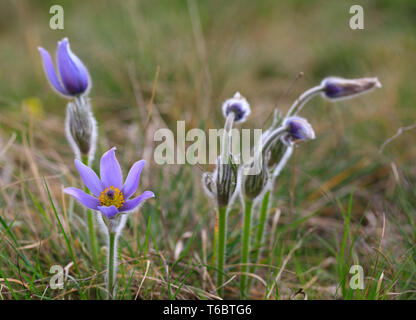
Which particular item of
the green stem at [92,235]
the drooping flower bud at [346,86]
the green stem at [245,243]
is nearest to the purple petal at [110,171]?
the green stem at [92,235]

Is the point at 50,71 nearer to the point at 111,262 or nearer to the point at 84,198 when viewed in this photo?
the point at 84,198

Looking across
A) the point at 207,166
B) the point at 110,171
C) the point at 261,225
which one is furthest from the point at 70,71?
the point at 207,166

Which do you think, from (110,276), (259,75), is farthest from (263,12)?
(110,276)

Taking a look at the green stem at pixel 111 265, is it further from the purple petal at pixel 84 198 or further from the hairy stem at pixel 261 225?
the hairy stem at pixel 261 225

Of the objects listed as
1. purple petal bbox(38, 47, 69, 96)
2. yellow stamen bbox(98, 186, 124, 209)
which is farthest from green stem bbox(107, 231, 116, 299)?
purple petal bbox(38, 47, 69, 96)

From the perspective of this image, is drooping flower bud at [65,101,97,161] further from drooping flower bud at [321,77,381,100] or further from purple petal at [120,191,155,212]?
drooping flower bud at [321,77,381,100]

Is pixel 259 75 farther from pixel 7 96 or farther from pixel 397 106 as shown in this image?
pixel 7 96
